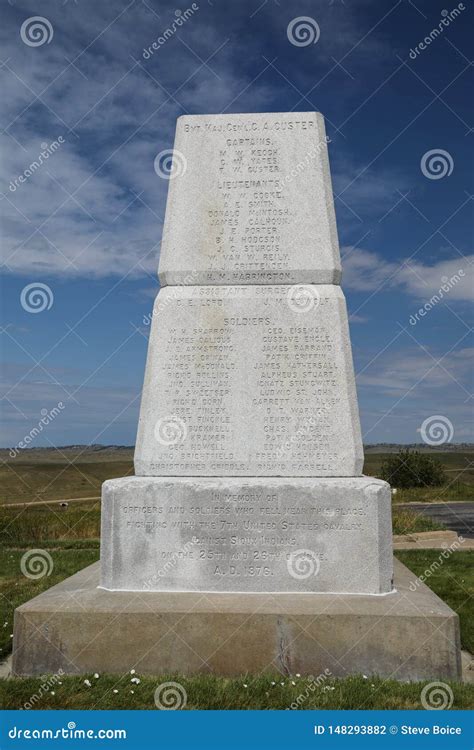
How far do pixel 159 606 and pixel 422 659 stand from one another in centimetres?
198

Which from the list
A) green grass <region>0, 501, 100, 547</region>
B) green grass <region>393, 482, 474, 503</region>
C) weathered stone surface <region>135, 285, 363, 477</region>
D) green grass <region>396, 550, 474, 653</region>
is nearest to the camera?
weathered stone surface <region>135, 285, 363, 477</region>

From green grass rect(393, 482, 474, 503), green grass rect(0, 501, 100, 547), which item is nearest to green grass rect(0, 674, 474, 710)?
green grass rect(0, 501, 100, 547)

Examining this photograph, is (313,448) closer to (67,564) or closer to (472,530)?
(67,564)

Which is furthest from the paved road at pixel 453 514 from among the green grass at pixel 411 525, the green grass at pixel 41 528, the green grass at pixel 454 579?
the green grass at pixel 41 528

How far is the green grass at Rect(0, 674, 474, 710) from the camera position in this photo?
4.20 meters

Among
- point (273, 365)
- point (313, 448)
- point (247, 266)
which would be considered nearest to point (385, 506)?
point (313, 448)

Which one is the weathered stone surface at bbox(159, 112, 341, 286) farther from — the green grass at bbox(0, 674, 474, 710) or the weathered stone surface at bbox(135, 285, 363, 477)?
the green grass at bbox(0, 674, 474, 710)

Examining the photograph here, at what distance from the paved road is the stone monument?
10.3 m

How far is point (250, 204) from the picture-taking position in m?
6.39

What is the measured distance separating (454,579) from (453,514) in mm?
12393

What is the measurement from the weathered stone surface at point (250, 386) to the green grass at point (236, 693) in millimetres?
1780

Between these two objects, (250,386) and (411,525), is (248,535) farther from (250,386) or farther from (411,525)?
(411,525)

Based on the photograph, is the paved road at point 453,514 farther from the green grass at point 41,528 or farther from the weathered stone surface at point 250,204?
the weathered stone surface at point 250,204

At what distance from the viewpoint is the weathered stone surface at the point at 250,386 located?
5.81 metres
